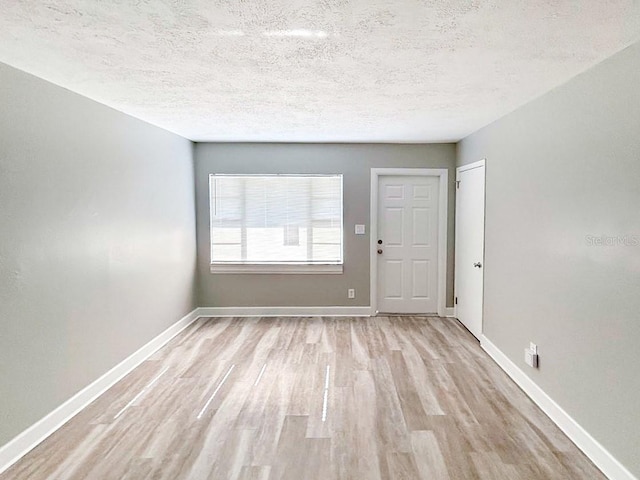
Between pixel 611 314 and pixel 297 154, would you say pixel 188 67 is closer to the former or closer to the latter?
pixel 611 314

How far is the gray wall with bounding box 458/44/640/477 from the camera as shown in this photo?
2.23 meters

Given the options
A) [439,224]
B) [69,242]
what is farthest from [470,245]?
[69,242]

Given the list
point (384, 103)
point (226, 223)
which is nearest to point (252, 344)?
point (226, 223)

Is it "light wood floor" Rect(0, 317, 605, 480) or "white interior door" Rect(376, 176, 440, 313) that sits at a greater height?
"white interior door" Rect(376, 176, 440, 313)

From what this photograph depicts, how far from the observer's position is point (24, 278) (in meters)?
2.58

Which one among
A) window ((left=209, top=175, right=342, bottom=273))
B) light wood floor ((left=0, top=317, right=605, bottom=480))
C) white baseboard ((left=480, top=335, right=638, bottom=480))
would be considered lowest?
light wood floor ((left=0, top=317, right=605, bottom=480))

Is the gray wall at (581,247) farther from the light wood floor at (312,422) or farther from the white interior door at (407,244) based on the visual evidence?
the white interior door at (407,244)

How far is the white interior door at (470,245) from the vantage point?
467 cm

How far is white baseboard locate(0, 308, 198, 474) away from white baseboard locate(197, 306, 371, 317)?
1270mm

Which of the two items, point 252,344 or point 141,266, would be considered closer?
point 141,266

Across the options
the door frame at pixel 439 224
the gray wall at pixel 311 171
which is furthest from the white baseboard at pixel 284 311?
the door frame at pixel 439 224

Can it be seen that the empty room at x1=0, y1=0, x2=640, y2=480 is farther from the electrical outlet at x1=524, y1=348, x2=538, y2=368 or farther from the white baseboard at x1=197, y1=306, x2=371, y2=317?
the white baseboard at x1=197, y1=306, x2=371, y2=317

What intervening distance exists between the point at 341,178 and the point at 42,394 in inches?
158

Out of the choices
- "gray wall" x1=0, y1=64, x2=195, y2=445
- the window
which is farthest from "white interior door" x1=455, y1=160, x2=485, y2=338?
"gray wall" x1=0, y1=64, x2=195, y2=445
